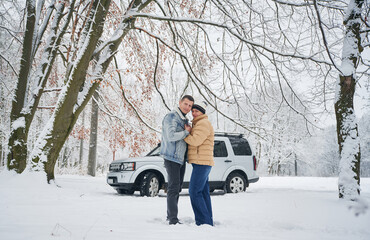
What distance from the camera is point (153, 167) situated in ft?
24.8

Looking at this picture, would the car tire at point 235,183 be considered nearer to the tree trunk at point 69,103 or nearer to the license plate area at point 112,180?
the license plate area at point 112,180

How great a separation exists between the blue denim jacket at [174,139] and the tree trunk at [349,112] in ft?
12.9

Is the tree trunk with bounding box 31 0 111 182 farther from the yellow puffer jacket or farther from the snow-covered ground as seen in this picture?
the yellow puffer jacket

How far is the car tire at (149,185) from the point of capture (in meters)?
7.33

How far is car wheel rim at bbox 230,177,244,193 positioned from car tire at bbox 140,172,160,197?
2.47 meters

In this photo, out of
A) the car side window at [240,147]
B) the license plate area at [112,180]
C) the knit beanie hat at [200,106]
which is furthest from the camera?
the car side window at [240,147]

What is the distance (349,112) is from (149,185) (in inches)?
204

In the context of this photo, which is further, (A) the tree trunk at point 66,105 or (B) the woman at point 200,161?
(A) the tree trunk at point 66,105

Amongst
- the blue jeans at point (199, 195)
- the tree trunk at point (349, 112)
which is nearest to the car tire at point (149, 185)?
the blue jeans at point (199, 195)

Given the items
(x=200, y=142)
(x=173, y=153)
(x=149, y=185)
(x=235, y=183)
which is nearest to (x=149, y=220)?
(x=173, y=153)

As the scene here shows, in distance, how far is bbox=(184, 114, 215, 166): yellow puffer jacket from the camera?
3561 millimetres

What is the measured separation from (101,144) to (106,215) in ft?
97.6

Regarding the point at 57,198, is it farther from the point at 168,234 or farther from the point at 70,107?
the point at 168,234

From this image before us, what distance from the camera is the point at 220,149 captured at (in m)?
8.68
